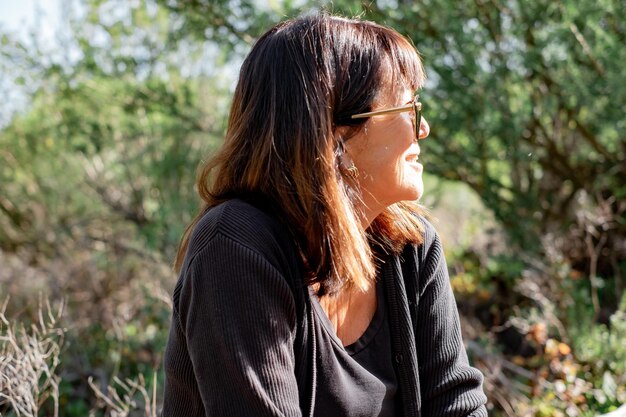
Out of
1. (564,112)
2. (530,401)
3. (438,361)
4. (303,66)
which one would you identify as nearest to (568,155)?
(564,112)

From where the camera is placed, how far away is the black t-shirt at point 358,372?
1.79 meters

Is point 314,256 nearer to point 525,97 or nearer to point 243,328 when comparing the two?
point 243,328

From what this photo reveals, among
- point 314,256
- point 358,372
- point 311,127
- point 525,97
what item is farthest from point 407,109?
point 525,97

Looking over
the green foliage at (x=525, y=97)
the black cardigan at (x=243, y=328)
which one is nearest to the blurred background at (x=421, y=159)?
the green foliage at (x=525, y=97)

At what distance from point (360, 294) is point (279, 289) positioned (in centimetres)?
45

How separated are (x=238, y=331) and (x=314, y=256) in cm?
30

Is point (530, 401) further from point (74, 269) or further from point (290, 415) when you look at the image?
point (74, 269)

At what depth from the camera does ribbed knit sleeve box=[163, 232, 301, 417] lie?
1.56 metres

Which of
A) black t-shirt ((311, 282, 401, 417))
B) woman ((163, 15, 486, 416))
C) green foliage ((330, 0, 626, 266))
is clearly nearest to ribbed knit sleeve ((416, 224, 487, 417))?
woman ((163, 15, 486, 416))

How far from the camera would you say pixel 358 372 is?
1869mm

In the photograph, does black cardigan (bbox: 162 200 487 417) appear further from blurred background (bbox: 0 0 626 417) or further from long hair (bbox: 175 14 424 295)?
blurred background (bbox: 0 0 626 417)

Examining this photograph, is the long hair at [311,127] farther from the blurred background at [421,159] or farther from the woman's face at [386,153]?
the blurred background at [421,159]

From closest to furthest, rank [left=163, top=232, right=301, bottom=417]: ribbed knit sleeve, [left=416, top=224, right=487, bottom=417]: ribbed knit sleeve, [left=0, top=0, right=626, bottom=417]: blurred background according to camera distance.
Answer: [left=163, top=232, right=301, bottom=417]: ribbed knit sleeve → [left=416, top=224, right=487, bottom=417]: ribbed knit sleeve → [left=0, top=0, right=626, bottom=417]: blurred background

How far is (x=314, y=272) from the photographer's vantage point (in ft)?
5.84
